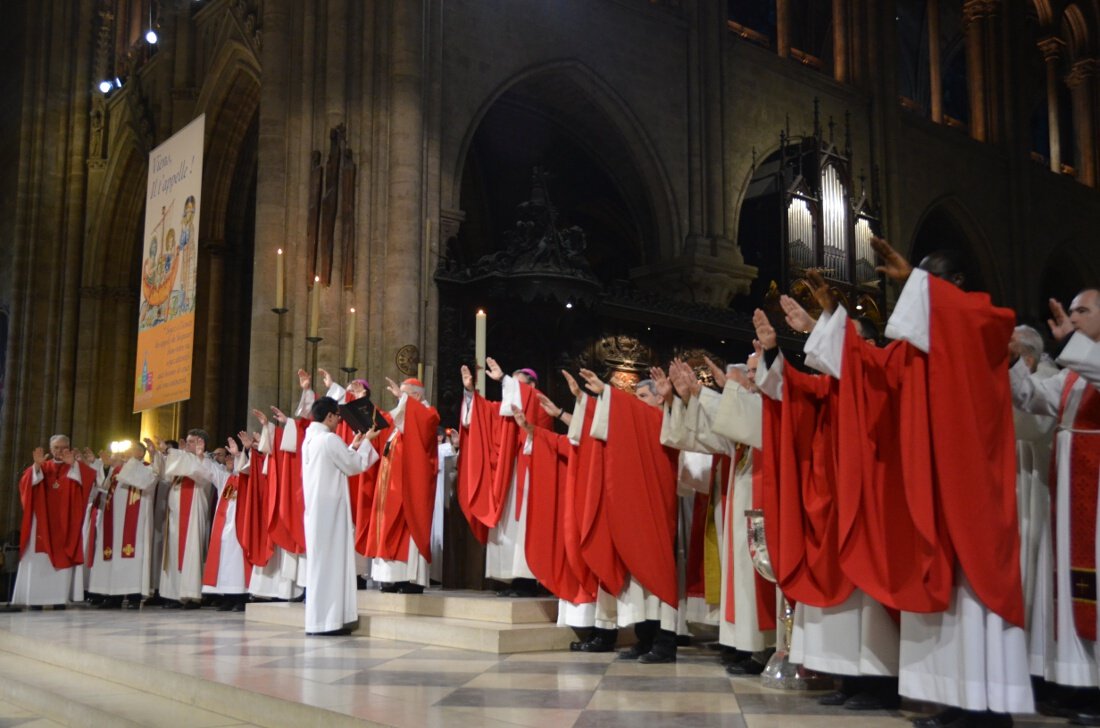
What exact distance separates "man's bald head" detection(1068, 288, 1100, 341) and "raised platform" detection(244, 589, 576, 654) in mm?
3573

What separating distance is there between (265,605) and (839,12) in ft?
53.0

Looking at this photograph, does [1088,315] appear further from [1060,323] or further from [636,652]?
[636,652]

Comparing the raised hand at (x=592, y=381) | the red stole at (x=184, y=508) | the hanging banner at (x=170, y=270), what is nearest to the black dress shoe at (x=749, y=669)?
the raised hand at (x=592, y=381)

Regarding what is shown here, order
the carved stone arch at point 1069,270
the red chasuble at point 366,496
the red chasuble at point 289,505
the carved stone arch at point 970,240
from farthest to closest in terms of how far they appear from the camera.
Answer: the carved stone arch at point 1069,270
the carved stone arch at point 970,240
the red chasuble at point 289,505
the red chasuble at point 366,496

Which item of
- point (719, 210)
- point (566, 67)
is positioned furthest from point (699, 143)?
point (566, 67)

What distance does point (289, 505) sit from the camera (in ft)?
30.0

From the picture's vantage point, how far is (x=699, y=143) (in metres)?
17.1

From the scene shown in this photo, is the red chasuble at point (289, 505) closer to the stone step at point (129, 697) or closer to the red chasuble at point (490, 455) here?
the red chasuble at point (490, 455)

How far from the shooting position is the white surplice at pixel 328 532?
301 inches

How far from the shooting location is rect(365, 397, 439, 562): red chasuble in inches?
328

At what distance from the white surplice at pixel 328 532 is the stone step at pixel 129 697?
1471 millimetres

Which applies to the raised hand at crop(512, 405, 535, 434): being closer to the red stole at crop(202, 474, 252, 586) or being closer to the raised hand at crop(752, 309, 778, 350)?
the raised hand at crop(752, 309, 778, 350)

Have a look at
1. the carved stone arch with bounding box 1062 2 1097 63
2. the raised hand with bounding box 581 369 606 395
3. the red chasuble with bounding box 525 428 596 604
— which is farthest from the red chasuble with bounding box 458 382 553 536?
the carved stone arch with bounding box 1062 2 1097 63

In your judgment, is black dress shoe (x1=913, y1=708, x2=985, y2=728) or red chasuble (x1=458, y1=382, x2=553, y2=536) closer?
black dress shoe (x1=913, y1=708, x2=985, y2=728)
